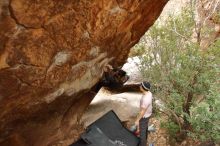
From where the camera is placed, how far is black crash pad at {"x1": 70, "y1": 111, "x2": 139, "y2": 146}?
22.3 ft

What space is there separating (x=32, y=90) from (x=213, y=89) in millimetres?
4071

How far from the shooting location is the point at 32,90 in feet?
19.1

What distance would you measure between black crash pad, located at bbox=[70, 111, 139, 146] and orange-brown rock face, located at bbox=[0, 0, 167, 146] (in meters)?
0.65

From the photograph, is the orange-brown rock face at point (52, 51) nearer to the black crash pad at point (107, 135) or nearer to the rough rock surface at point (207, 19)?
the black crash pad at point (107, 135)

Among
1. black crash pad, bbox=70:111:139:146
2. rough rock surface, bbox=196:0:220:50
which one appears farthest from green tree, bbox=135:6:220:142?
black crash pad, bbox=70:111:139:146

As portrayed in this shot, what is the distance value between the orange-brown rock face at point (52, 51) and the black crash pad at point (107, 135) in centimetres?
65

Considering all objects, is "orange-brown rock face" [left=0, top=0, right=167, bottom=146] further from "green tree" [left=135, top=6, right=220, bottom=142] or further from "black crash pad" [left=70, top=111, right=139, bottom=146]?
"green tree" [left=135, top=6, right=220, bottom=142]

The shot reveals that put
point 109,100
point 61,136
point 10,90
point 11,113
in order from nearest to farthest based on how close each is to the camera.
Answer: point 10,90 < point 11,113 < point 61,136 < point 109,100

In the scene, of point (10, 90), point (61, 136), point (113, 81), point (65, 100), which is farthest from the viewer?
point (113, 81)

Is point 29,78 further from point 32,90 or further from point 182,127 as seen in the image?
point 182,127

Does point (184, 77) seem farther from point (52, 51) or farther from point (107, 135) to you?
point (52, 51)

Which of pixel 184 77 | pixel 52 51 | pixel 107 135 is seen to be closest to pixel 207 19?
pixel 184 77

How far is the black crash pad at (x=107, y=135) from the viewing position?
6792mm

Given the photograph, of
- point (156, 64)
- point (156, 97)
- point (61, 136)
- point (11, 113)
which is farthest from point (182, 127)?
point (11, 113)
